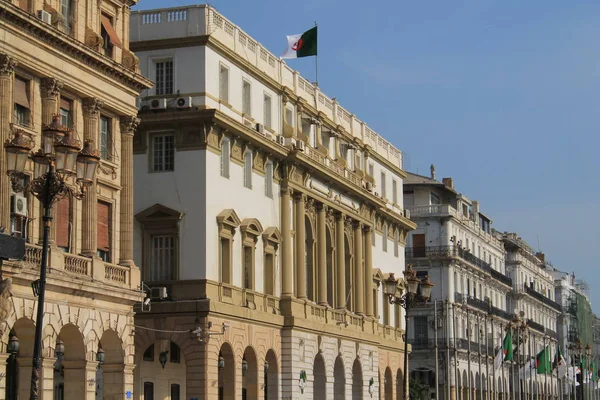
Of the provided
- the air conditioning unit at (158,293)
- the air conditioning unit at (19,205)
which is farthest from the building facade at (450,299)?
the air conditioning unit at (19,205)

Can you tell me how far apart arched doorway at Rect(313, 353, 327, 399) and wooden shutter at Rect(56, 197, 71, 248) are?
27.4 meters

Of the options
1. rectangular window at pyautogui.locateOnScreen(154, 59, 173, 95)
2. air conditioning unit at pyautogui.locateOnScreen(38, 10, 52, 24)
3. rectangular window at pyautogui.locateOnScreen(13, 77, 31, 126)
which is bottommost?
rectangular window at pyautogui.locateOnScreen(13, 77, 31, 126)

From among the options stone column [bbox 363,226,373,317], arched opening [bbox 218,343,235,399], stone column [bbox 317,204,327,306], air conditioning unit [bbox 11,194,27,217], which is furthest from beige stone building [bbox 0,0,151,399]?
stone column [bbox 363,226,373,317]

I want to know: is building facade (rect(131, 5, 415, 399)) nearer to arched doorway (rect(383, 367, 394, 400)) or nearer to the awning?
arched doorway (rect(383, 367, 394, 400))

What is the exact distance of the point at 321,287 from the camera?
6800cm

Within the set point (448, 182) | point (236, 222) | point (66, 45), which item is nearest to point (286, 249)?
point (236, 222)

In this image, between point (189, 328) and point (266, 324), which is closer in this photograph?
point (189, 328)

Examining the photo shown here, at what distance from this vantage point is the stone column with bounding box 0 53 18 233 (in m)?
38.8

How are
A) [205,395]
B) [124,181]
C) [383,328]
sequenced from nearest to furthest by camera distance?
[124,181] → [205,395] → [383,328]

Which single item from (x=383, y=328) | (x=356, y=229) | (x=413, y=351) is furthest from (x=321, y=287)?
(x=413, y=351)

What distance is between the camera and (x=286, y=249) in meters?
63.3

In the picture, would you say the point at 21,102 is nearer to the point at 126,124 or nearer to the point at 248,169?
the point at 126,124

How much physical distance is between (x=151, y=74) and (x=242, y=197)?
7092 mm

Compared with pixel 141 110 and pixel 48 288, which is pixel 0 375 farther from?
pixel 141 110
